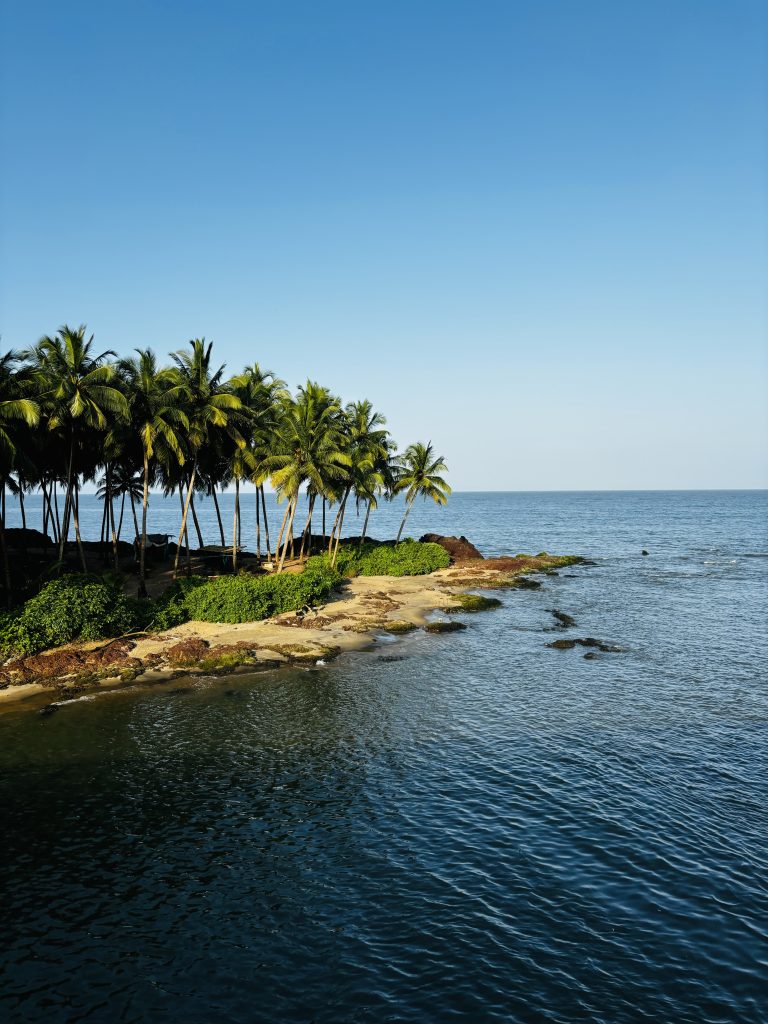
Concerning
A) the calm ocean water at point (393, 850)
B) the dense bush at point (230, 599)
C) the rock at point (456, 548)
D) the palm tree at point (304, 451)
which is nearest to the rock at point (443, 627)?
the dense bush at point (230, 599)

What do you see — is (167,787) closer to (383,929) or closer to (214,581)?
(383,929)

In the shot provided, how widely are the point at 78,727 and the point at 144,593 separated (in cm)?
2015

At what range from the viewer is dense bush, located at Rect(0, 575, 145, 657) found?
3606 cm

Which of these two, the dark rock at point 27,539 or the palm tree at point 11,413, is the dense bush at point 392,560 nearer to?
the dark rock at point 27,539

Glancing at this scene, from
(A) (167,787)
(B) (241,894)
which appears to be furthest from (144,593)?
(B) (241,894)

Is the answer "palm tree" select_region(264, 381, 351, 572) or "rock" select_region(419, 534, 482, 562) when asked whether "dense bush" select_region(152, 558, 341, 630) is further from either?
"rock" select_region(419, 534, 482, 562)

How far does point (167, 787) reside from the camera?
73.1ft

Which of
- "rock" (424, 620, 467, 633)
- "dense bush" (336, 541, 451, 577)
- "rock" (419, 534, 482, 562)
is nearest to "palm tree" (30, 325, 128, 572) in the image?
"rock" (424, 620, 467, 633)

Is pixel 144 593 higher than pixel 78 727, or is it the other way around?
pixel 144 593

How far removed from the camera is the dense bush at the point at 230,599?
43.3 metres

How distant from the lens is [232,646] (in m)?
39.3

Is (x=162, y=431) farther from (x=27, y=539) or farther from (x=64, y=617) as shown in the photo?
(x=27, y=539)

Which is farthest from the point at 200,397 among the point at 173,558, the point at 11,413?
the point at 173,558

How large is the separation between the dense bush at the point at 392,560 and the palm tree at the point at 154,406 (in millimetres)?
25998
